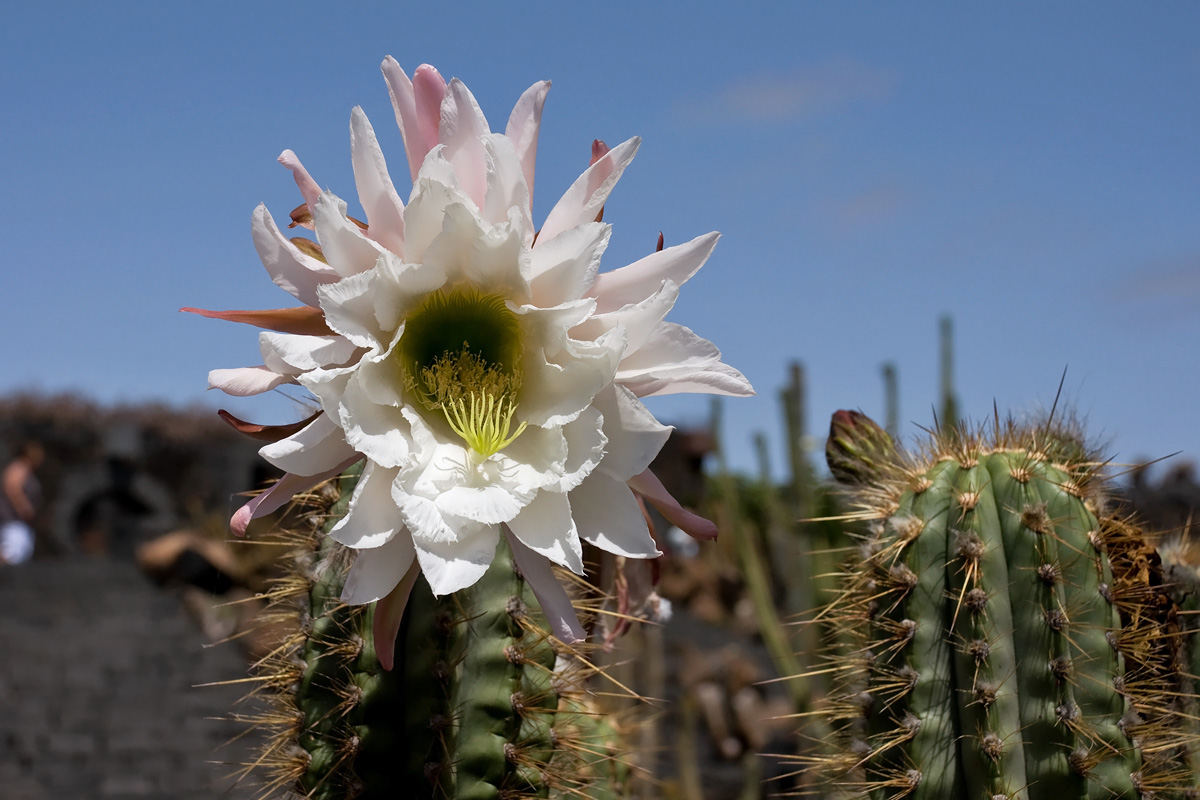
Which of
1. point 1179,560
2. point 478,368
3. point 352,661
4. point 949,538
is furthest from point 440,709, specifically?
point 1179,560

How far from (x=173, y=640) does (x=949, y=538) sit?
31.5 ft

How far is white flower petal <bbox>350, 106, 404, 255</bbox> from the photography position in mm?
1154

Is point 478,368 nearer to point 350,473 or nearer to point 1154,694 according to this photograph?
point 350,473

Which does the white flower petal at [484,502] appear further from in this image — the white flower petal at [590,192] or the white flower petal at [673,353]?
the white flower petal at [590,192]

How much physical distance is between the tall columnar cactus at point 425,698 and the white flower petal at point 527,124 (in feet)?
1.64

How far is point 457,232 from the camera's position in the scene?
3.67ft

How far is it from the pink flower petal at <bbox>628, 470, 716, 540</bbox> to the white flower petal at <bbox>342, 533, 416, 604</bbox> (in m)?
0.28

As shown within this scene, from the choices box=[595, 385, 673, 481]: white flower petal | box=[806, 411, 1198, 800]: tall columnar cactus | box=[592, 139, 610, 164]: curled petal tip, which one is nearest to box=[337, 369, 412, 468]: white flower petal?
box=[595, 385, 673, 481]: white flower petal

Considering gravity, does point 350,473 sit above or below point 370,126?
below

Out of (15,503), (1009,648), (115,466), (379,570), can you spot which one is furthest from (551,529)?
(115,466)

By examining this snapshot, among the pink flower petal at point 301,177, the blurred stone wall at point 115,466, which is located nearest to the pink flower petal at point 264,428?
the pink flower petal at point 301,177

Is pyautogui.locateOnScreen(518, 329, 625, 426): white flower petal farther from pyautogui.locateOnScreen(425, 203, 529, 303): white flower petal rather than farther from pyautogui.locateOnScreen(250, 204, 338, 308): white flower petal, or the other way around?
pyautogui.locateOnScreen(250, 204, 338, 308): white flower petal

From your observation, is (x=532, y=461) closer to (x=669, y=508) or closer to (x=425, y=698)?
(x=669, y=508)

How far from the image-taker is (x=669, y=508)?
118 cm
